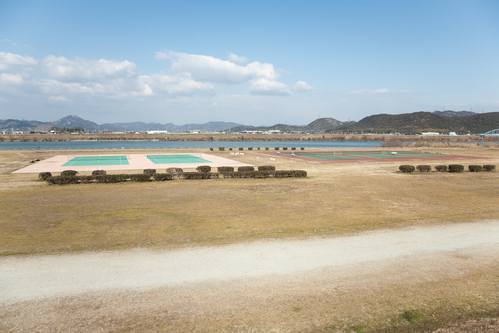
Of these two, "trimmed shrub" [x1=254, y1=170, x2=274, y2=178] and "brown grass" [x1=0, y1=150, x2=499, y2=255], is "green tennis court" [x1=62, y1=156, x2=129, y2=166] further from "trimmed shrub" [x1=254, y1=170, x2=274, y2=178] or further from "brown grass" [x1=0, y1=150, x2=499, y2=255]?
"trimmed shrub" [x1=254, y1=170, x2=274, y2=178]

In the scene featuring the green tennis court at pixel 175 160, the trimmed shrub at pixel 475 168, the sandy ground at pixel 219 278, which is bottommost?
the sandy ground at pixel 219 278

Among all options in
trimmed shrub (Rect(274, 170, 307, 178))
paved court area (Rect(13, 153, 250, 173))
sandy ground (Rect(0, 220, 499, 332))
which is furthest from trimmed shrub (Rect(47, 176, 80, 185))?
trimmed shrub (Rect(274, 170, 307, 178))

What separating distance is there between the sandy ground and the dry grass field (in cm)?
5

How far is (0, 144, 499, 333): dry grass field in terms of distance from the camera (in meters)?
5.57

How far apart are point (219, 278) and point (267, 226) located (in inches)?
174

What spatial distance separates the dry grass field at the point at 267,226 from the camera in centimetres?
557

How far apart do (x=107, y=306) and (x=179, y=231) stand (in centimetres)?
478

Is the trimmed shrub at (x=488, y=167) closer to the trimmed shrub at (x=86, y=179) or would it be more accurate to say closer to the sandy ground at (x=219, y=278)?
the sandy ground at (x=219, y=278)

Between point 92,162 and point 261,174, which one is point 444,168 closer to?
point 261,174

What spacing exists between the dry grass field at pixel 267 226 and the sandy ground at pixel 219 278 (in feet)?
0.17

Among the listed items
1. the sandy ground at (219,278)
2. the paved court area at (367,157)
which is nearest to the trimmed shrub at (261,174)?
the sandy ground at (219,278)

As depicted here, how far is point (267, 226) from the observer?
1130 centimetres

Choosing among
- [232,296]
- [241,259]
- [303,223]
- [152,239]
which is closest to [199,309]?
[232,296]

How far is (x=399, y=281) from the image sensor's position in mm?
7039
